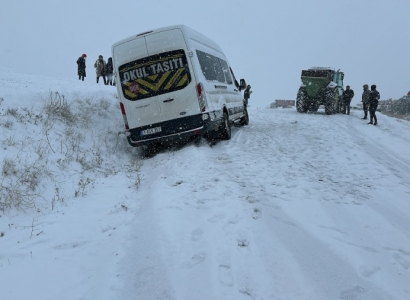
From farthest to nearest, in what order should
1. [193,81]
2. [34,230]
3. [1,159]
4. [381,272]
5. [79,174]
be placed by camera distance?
[193,81] → [79,174] → [1,159] → [34,230] → [381,272]

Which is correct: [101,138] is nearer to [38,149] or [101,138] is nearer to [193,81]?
[38,149]

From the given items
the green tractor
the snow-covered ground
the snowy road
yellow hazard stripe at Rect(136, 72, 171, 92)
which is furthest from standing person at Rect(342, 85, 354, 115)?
yellow hazard stripe at Rect(136, 72, 171, 92)

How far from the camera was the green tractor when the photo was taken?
16609 millimetres

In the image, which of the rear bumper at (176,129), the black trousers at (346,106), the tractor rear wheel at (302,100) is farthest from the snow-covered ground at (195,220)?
the black trousers at (346,106)

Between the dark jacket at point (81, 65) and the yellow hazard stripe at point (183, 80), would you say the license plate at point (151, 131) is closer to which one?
the yellow hazard stripe at point (183, 80)

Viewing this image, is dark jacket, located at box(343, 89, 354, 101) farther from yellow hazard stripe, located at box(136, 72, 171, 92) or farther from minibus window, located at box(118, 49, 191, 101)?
yellow hazard stripe, located at box(136, 72, 171, 92)

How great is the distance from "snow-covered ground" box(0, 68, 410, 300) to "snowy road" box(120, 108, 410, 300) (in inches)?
0.6

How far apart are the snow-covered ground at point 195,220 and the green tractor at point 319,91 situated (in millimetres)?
9882

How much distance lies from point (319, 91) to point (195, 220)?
15.4 metres

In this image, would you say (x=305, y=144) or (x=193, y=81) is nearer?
(x=193, y=81)

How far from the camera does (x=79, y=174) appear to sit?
5742mm

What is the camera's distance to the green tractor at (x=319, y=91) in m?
16.6

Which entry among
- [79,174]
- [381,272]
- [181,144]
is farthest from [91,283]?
[181,144]

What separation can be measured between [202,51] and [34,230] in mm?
6032
